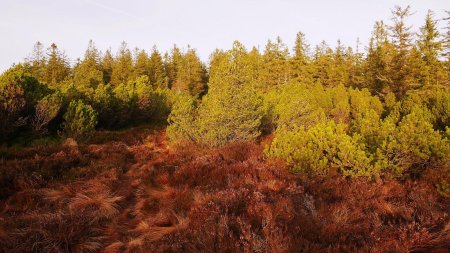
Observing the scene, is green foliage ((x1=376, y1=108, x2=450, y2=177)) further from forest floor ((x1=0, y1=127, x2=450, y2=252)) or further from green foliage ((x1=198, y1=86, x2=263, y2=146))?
green foliage ((x1=198, y1=86, x2=263, y2=146))

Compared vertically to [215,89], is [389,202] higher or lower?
lower

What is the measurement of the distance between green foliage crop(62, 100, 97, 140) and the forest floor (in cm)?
482

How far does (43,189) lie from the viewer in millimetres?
6484

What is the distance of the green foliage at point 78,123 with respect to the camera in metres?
14.0

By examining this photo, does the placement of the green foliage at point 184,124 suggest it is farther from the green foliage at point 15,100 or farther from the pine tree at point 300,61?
the pine tree at point 300,61

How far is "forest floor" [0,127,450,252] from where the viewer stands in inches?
149

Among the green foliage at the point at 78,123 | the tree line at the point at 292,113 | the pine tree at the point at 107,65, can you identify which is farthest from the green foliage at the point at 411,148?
the pine tree at the point at 107,65

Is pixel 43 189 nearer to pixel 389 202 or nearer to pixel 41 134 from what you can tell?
pixel 389 202

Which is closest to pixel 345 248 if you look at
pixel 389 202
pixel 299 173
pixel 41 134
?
pixel 389 202

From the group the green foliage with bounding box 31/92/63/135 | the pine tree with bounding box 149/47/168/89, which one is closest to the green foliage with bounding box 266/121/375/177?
the green foliage with bounding box 31/92/63/135

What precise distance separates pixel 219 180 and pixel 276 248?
371 centimetres

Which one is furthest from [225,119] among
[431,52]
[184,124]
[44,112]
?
[431,52]

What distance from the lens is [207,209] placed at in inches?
187

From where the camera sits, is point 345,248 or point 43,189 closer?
point 345,248
